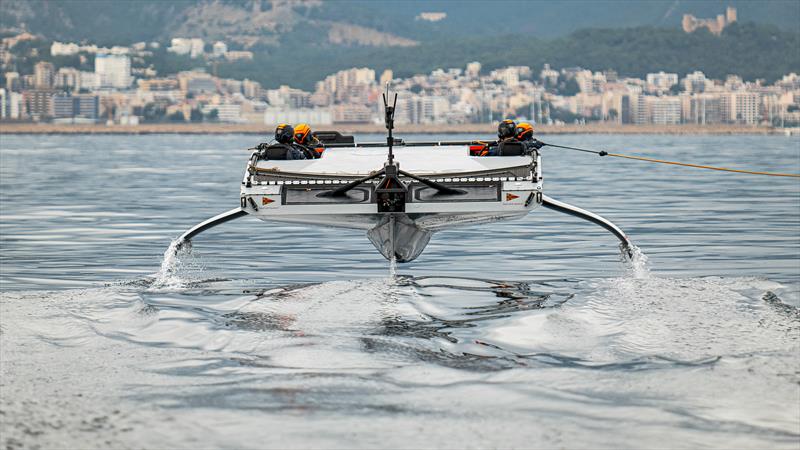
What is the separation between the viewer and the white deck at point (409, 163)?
1703 centimetres

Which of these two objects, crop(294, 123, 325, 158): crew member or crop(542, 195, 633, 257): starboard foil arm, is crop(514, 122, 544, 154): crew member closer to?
crop(542, 195, 633, 257): starboard foil arm

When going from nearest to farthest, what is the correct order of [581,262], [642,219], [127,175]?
[581,262] < [642,219] < [127,175]

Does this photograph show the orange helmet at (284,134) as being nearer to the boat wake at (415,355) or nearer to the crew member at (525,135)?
the crew member at (525,135)

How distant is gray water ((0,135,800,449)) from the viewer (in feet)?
28.9

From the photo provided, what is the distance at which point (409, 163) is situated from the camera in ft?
57.9

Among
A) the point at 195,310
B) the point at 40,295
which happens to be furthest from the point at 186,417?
the point at 40,295

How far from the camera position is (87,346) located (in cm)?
1140

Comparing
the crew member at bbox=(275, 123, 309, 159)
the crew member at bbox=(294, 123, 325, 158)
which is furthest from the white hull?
the crew member at bbox=(294, 123, 325, 158)

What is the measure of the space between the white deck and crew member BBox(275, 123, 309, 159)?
0.30m

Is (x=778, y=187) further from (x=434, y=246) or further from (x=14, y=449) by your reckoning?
(x=14, y=449)

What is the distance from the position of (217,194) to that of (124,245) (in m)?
16.6

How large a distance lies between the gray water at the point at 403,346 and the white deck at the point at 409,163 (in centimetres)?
144

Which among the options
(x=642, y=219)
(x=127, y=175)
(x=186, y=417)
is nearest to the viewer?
(x=186, y=417)

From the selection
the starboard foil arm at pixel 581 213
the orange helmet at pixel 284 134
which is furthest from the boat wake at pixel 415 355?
the orange helmet at pixel 284 134
